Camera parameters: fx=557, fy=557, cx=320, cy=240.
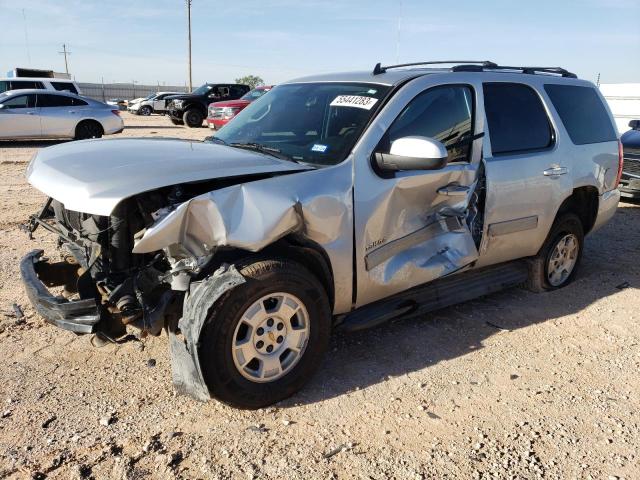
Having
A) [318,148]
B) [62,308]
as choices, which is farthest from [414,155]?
[62,308]

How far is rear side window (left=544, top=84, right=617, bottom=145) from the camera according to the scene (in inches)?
189

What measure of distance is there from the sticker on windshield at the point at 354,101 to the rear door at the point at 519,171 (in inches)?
39.8

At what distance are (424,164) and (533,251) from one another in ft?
6.52

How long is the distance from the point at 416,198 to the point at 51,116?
537 inches

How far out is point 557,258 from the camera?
16.7 feet

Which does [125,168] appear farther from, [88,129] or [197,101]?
[197,101]

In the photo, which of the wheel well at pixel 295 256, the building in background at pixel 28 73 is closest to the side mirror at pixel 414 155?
the wheel well at pixel 295 256

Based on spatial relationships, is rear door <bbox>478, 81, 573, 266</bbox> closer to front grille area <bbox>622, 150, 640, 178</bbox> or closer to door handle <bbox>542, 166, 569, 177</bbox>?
door handle <bbox>542, 166, 569, 177</bbox>

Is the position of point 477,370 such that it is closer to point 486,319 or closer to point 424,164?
point 486,319

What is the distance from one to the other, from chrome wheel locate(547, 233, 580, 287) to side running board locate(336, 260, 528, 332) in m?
0.31

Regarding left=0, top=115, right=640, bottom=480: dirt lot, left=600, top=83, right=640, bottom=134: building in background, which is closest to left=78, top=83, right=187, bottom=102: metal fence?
left=600, top=83, right=640, bottom=134: building in background

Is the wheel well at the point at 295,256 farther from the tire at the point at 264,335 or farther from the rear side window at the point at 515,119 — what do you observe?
the rear side window at the point at 515,119

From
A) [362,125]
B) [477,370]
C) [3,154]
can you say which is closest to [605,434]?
[477,370]

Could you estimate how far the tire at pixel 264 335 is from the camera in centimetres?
286
